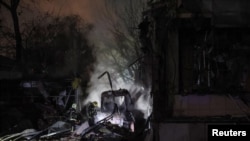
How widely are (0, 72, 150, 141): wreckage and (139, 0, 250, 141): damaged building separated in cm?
253

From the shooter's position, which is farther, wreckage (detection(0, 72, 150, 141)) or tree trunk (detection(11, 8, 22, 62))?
tree trunk (detection(11, 8, 22, 62))

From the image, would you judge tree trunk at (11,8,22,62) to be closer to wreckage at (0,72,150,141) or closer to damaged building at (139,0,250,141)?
wreckage at (0,72,150,141)

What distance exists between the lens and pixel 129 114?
56.5ft

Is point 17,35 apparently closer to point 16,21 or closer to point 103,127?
point 16,21

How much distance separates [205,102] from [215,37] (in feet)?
6.79

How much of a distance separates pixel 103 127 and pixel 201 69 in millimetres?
5736

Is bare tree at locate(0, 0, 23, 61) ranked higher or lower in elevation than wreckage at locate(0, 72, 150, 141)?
higher

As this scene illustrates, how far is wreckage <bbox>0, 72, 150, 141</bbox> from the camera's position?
50.2 ft

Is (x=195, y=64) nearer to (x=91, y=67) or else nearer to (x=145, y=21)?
(x=145, y=21)

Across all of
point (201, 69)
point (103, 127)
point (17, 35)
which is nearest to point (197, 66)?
point (201, 69)

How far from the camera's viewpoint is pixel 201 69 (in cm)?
1220

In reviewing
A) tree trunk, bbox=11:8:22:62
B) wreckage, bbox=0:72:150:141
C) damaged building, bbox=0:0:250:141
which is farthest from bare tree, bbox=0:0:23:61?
damaged building, bbox=0:0:250:141

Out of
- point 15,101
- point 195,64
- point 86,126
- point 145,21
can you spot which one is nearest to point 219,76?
point 195,64

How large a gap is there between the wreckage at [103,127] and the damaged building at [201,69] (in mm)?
2534
